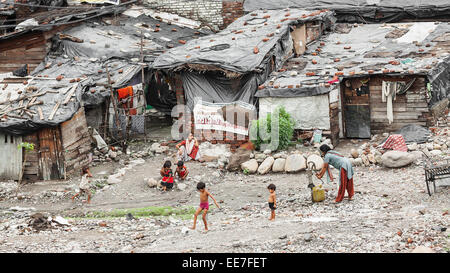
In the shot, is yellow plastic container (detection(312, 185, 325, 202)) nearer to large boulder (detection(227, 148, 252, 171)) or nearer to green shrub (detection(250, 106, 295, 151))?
large boulder (detection(227, 148, 252, 171))

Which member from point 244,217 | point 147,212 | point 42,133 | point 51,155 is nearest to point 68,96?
point 42,133

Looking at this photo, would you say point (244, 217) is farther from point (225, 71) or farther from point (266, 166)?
point (225, 71)

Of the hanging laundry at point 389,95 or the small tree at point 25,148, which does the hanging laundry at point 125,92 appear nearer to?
the small tree at point 25,148

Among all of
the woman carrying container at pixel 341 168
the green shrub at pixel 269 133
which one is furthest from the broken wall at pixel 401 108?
the woman carrying container at pixel 341 168

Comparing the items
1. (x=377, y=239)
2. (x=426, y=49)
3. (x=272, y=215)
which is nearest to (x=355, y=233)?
(x=377, y=239)

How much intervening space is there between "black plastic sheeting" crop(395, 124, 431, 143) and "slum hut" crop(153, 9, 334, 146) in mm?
4059

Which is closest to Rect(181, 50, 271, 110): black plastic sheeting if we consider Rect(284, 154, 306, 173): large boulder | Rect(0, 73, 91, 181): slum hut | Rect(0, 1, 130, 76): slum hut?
Rect(284, 154, 306, 173): large boulder

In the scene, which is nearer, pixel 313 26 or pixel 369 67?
pixel 369 67

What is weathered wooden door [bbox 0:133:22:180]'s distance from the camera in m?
18.2

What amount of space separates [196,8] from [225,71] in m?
6.41

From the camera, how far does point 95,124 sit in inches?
806

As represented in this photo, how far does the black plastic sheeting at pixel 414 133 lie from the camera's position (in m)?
18.0

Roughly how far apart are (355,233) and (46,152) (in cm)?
959
